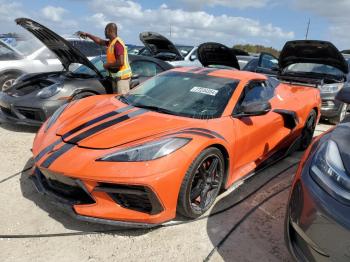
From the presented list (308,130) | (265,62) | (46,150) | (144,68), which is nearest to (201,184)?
(46,150)

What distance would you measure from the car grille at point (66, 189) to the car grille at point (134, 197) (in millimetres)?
171

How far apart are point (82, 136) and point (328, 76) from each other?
5861 mm

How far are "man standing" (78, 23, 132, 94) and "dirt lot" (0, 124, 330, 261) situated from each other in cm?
244

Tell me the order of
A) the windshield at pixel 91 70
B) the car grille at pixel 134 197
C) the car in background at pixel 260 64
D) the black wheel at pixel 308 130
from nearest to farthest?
the car grille at pixel 134 197 → the black wheel at pixel 308 130 → the windshield at pixel 91 70 → the car in background at pixel 260 64

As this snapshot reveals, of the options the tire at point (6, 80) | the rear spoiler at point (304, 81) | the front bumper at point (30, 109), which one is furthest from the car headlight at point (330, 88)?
the tire at point (6, 80)

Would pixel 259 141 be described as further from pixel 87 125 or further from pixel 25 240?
pixel 25 240

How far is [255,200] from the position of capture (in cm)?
352

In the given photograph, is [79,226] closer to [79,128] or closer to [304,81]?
[79,128]

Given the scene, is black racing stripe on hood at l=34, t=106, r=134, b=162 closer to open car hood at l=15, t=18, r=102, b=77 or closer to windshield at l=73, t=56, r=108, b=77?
open car hood at l=15, t=18, r=102, b=77

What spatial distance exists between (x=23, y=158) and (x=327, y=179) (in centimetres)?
346

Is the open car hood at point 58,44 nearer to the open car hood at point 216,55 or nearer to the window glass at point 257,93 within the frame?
the open car hood at point 216,55

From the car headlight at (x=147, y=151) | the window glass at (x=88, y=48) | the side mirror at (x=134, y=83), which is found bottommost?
the side mirror at (x=134, y=83)

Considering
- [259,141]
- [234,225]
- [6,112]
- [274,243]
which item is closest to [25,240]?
[234,225]

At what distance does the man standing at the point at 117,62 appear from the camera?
5.39m
